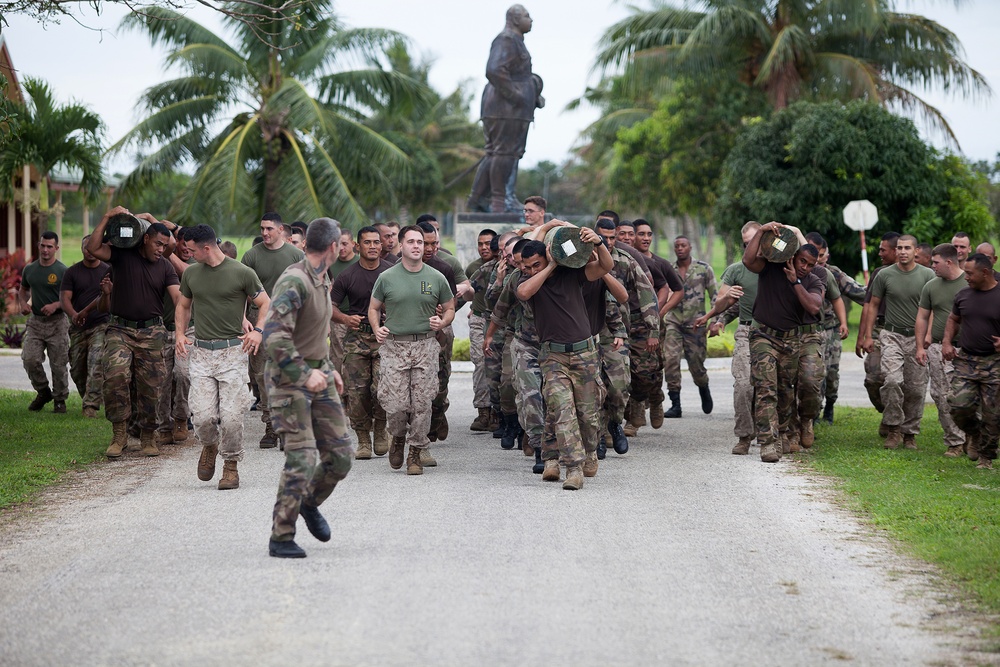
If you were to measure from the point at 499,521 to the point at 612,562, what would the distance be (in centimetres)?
133

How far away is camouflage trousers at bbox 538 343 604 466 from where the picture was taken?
9.66 meters

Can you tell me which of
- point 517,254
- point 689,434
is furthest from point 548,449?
point 689,434

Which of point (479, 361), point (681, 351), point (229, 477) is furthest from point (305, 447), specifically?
point (681, 351)

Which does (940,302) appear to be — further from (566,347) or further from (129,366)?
(129,366)

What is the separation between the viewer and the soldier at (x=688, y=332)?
14367 millimetres

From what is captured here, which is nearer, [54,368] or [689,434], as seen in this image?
[689,434]

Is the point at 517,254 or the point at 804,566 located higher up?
the point at 517,254

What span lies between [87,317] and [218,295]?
4452 mm

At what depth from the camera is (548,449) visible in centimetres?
1011

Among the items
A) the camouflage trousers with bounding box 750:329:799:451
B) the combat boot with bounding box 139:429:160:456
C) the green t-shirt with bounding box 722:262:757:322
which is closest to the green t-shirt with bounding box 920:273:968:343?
the camouflage trousers with bounding box 750:329:799:451

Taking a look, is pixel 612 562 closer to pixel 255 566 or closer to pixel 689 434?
pixel 255 566

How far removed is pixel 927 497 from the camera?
9.41 meters

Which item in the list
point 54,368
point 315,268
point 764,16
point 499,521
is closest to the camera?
point 315,268

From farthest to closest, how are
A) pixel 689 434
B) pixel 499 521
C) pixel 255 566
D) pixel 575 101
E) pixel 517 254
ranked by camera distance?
1. pixel 575 101
2. pixel 689 434
3. pixel 517 254
4. pixel 499 521
5. pixel 255 566
